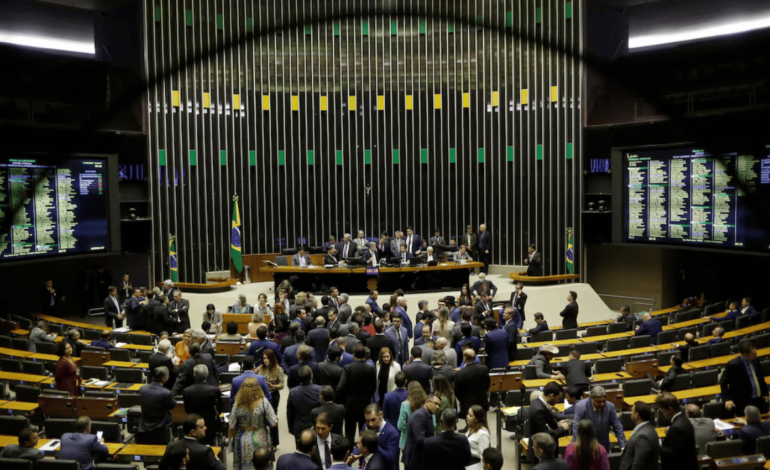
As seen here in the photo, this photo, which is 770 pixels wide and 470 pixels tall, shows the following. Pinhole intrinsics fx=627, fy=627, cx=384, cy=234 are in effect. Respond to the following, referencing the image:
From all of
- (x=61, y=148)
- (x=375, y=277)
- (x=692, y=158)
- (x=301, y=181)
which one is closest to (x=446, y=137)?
(x=301, y=181)

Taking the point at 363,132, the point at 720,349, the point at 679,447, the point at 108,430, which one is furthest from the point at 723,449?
the point at 363,132

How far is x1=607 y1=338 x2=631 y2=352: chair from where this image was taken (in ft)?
32.0

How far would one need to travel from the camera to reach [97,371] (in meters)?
8.37

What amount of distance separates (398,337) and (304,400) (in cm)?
299

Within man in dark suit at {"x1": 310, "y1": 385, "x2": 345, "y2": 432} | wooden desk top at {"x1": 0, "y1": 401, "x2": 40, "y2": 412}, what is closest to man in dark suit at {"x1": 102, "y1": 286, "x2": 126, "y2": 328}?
wooden desk top at {"x1": 0, "y1": 401, "x2": 40, "y2": 412}

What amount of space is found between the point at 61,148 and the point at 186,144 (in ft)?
57.2

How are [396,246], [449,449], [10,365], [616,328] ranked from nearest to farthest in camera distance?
[449,449]
[10,365]
[616,328]
[396,246]

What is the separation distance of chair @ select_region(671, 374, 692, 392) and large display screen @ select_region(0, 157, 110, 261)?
1096 centimetres

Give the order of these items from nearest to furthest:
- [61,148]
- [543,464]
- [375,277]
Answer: [61,148], [543,464], [375,277]

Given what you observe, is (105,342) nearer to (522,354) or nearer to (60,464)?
(60,464)

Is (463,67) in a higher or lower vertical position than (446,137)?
higher

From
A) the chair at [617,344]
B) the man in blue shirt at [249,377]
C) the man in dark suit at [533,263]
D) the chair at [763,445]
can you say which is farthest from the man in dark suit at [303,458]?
the man in dark suit at [533,263]

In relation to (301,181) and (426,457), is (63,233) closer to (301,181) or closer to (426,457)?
(301,181)

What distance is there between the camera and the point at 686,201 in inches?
523
